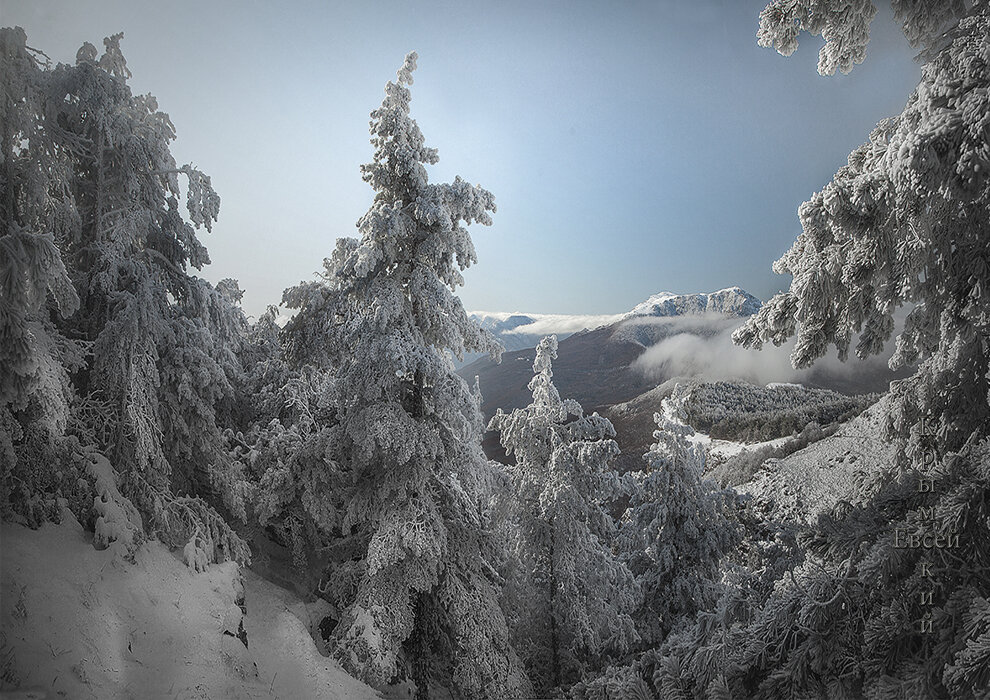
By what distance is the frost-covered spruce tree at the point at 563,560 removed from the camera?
9.34 metres

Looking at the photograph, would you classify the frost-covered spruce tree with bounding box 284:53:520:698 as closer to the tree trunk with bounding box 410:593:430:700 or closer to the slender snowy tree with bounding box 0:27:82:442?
the tree trunk with bounding box 410:593:430:700

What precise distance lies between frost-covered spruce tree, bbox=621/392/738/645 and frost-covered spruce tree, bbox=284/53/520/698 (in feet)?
13.7

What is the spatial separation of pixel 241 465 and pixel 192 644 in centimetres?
336

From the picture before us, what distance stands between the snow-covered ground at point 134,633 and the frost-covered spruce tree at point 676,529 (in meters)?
6.71

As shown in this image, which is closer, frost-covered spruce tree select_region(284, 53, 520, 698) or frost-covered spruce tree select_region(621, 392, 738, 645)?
frost-covered spruce tree select_region(284, 53, 520, 698)

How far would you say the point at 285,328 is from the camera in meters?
7.91

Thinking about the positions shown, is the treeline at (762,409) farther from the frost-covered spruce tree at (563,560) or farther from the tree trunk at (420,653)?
the tree trunk at (420,653)

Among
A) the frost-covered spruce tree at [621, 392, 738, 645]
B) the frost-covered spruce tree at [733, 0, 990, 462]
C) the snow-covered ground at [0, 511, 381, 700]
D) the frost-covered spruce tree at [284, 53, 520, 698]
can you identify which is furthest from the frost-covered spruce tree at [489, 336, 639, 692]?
the frost-covered spruce tree at [733, 0, 990, 462]

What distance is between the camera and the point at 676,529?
35.3 feet

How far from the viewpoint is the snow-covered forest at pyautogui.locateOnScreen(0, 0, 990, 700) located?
2.84 metres

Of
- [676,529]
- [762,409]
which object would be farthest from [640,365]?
[676,529]

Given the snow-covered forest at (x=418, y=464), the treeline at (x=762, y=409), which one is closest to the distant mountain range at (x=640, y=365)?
the treeline at (x=762, y=409)

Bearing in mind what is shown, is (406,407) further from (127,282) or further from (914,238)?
(914,238)

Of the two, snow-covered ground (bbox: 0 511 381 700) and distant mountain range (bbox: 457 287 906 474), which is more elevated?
distant mountain range (bbox: 457 287 906 474)
